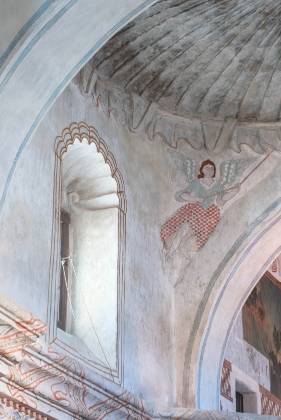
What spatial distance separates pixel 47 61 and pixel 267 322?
8.44m

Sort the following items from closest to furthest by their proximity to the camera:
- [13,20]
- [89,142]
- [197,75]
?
[13,20]
[89,142]
[197,75]

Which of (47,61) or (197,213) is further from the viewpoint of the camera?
(197,213)

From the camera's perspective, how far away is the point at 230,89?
10203mm

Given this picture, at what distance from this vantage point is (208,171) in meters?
→ 10.5

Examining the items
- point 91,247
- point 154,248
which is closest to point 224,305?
point 154,248

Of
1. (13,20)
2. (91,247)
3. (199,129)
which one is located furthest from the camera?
(199,129)

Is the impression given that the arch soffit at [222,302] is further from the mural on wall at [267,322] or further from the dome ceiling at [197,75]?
the mural on wall at [267,322]

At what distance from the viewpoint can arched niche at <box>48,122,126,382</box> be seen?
9.02 metres

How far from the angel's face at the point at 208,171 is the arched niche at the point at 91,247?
3.68 feet

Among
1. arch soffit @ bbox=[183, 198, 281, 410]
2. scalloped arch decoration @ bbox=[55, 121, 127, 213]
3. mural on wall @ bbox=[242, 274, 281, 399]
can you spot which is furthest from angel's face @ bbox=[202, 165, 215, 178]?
mural on wall @ bbox=[242, 274, 281, 399]

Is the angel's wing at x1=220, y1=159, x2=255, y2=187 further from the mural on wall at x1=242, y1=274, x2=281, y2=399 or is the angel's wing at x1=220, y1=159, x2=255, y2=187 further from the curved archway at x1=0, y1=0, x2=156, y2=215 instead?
the curved archway at x1=0, y1=0, x2=156, y2=215

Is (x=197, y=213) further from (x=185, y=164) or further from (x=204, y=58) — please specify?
(x=204, y=58)

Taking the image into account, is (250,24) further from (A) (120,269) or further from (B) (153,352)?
(B) (153,352)

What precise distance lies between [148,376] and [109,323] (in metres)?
0.73
